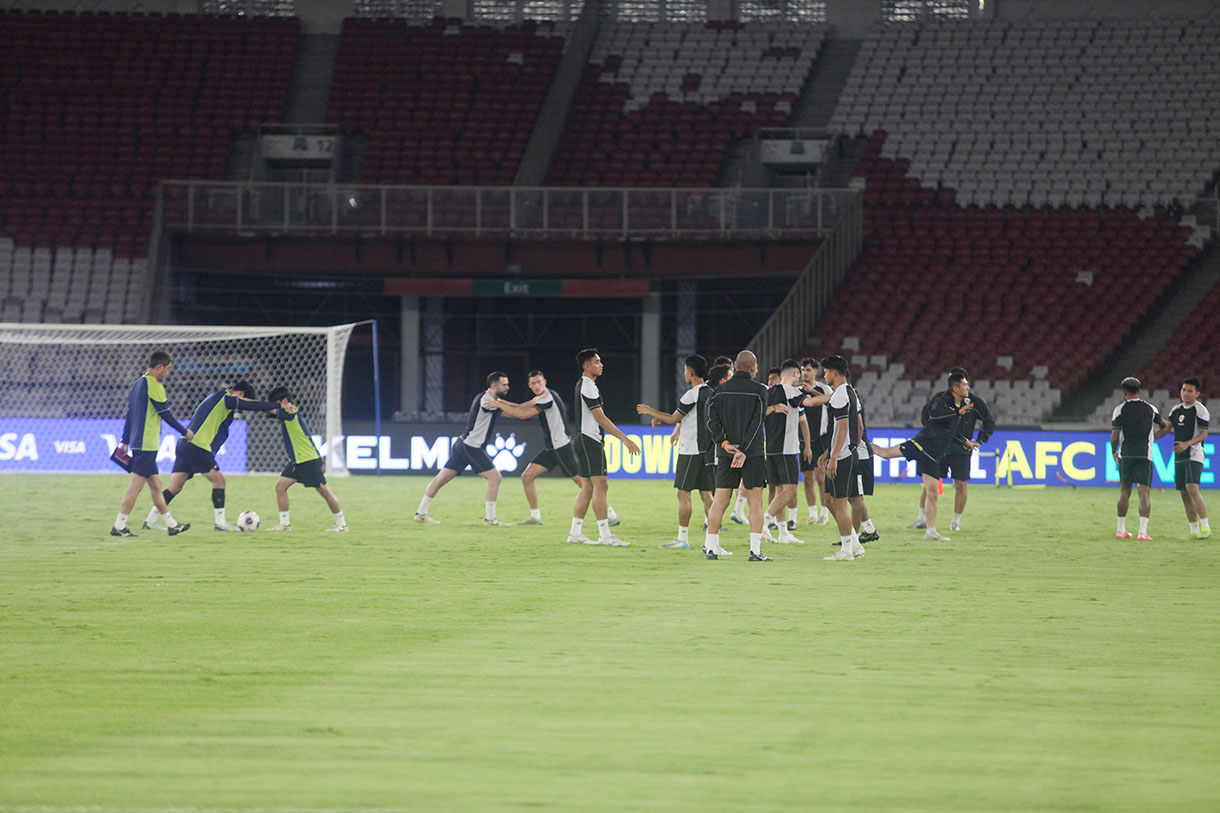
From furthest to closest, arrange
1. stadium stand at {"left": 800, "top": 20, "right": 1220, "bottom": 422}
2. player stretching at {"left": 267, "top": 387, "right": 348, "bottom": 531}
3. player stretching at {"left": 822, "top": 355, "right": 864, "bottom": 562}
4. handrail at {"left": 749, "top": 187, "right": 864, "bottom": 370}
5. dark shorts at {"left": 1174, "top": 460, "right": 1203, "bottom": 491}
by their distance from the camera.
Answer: stadium stand at {"left": 800, "top": 20, "right": 1220, "bottom": 422}, handrail at {"left": 749, "top": 187, "right": 864, "bottom": 370}, dark shorts at {"left": 1174, "top": 460, "right": 1203, "bottom": 491}, player stretching at {"left": 267, "top": 387, "right": 348, "bottom": 531}, player stretching at {"left": 822, "top": 355, "right": 864, "bottom": 562}

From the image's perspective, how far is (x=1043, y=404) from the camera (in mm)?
29203

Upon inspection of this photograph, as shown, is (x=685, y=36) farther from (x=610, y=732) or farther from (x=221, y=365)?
(x=610, y=732)

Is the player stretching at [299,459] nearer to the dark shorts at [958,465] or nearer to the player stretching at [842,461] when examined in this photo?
the player stretching at [842,461]

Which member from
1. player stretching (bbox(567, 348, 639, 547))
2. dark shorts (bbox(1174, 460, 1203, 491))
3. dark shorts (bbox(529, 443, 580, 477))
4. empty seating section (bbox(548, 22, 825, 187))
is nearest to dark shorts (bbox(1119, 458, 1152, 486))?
dark shorts (bbox(1174, 460, 1203, 491))

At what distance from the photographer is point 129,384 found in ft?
98.0

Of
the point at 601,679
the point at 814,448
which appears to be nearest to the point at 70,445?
the point at 814,448

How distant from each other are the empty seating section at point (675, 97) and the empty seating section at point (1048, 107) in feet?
7.14

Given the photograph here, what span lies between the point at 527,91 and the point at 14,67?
13626 mm

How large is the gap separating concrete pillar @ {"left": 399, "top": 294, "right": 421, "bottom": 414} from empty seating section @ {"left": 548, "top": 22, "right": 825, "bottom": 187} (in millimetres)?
4850

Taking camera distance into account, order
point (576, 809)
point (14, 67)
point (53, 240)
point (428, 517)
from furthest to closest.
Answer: point (14, 67)
point (53, 240)
point (428, 517)
point (576, 809)

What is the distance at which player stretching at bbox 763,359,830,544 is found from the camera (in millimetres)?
13914

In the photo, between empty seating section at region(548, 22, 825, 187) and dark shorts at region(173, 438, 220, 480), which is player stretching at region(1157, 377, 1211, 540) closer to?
dark shorts at region(173, 438, 220, 480)

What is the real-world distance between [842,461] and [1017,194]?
75.1 feet

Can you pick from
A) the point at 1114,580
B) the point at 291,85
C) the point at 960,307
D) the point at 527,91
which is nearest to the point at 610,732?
the point at 1114,580
